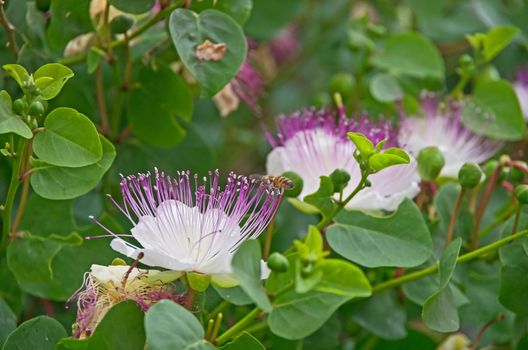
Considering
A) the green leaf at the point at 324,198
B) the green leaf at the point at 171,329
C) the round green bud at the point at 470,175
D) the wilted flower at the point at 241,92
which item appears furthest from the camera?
the wilted flower at the point at 241,92

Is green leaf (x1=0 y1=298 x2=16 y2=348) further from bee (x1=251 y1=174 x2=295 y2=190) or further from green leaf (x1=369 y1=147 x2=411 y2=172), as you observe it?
green leaf (x1=369 y1=147 x2=411 y2=172)

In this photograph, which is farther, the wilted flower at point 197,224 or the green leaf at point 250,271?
the wilted flower at point 197,224

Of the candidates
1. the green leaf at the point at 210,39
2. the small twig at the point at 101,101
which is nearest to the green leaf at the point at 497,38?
the green leaf at the point at 210,39

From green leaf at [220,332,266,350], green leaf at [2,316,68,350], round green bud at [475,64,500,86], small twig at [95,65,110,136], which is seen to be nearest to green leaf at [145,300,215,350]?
green leaf at [220,332,266,350]

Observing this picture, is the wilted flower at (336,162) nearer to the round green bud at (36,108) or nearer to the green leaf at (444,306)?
the green leaf at (444,306)

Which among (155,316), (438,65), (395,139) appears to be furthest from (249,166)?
(155,316)
